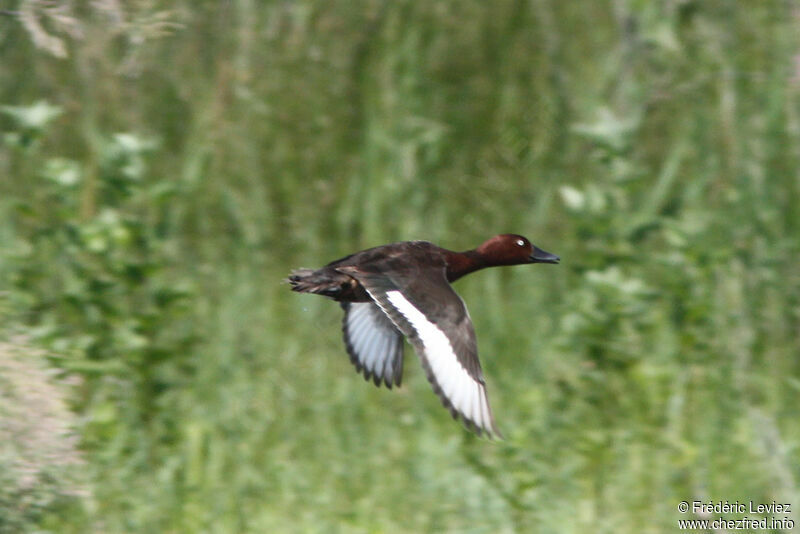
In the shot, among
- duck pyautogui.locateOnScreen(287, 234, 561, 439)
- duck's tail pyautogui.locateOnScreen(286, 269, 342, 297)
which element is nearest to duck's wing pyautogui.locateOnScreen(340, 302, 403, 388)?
duck pyautogui.locateOnScreen(287, 234, 561, 439)

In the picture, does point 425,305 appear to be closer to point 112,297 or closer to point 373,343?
point 373,343

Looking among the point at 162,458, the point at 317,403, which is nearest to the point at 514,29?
the point at 317,403

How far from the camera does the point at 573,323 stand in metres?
4.81

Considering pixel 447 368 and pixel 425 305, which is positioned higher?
pixel 425 305

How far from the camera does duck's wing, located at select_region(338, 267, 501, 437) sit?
388 centimetres

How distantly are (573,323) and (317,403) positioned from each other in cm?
102

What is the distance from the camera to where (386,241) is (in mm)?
5168

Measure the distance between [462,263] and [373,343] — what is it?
1.74 ft

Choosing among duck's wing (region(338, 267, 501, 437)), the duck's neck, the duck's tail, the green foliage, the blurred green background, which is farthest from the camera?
the green foliage

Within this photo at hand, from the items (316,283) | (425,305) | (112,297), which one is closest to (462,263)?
(425,305)

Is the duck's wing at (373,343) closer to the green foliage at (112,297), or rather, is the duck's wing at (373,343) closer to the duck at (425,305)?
the duck at (425,305)

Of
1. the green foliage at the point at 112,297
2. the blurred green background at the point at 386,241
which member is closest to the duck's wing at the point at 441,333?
the blurred green background at the point at 386,241

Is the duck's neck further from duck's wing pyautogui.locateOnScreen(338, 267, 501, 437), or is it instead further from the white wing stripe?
the white wing stripe

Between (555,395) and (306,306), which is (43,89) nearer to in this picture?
(306,306)
